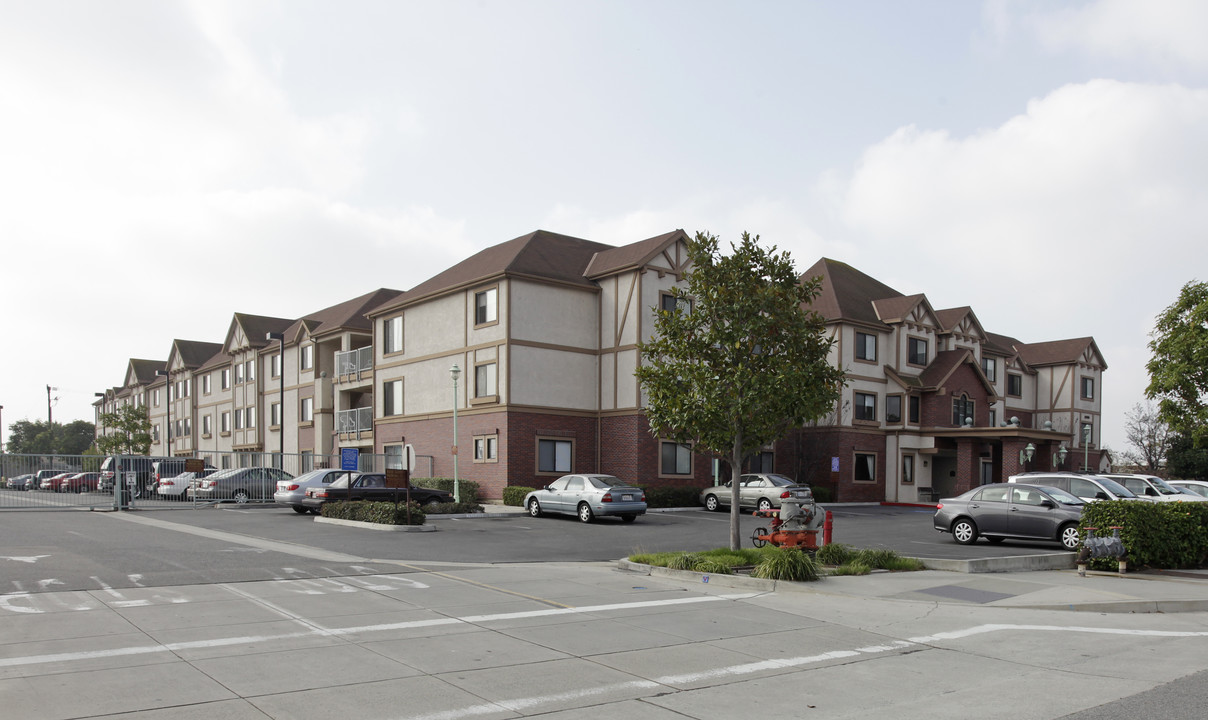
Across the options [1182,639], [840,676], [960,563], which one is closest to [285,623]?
[840,676]

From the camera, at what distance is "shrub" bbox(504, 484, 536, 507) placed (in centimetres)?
3138

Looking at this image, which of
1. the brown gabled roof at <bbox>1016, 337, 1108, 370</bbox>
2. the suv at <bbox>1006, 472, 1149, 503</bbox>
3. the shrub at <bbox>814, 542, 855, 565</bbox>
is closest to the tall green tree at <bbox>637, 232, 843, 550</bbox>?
the shrub at <bbox>814, 542, 855, 565</bbox>

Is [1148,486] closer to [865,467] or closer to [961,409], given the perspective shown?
[865,467]

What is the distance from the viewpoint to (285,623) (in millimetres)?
9789

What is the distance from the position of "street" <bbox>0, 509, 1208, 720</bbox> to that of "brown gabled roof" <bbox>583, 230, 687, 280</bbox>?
20.3 meters

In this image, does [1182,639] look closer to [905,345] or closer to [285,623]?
[285,623]

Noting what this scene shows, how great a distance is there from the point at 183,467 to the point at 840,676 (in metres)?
37.6

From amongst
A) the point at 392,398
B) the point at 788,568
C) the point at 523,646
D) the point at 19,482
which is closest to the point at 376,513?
the point at 788,568

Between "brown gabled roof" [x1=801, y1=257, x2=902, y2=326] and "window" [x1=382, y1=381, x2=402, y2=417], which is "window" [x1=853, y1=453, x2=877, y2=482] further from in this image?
"window" [x1=382, y1=381, x2=402, y2=417]

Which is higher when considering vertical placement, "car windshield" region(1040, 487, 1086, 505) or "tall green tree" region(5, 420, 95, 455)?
"car windshield" region(1040, 487, 1086, 505)

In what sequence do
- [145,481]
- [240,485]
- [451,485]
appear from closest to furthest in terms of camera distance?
[451,485]
[240,485]
[145,481]

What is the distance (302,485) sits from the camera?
28875mm

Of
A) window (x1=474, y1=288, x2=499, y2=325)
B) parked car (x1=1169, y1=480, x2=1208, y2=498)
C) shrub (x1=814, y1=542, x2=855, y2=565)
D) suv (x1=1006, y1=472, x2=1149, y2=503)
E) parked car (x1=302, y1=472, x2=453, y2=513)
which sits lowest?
parked car (x1=302, y1=472, x2=453, y2=513)

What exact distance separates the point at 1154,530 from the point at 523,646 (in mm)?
12938
